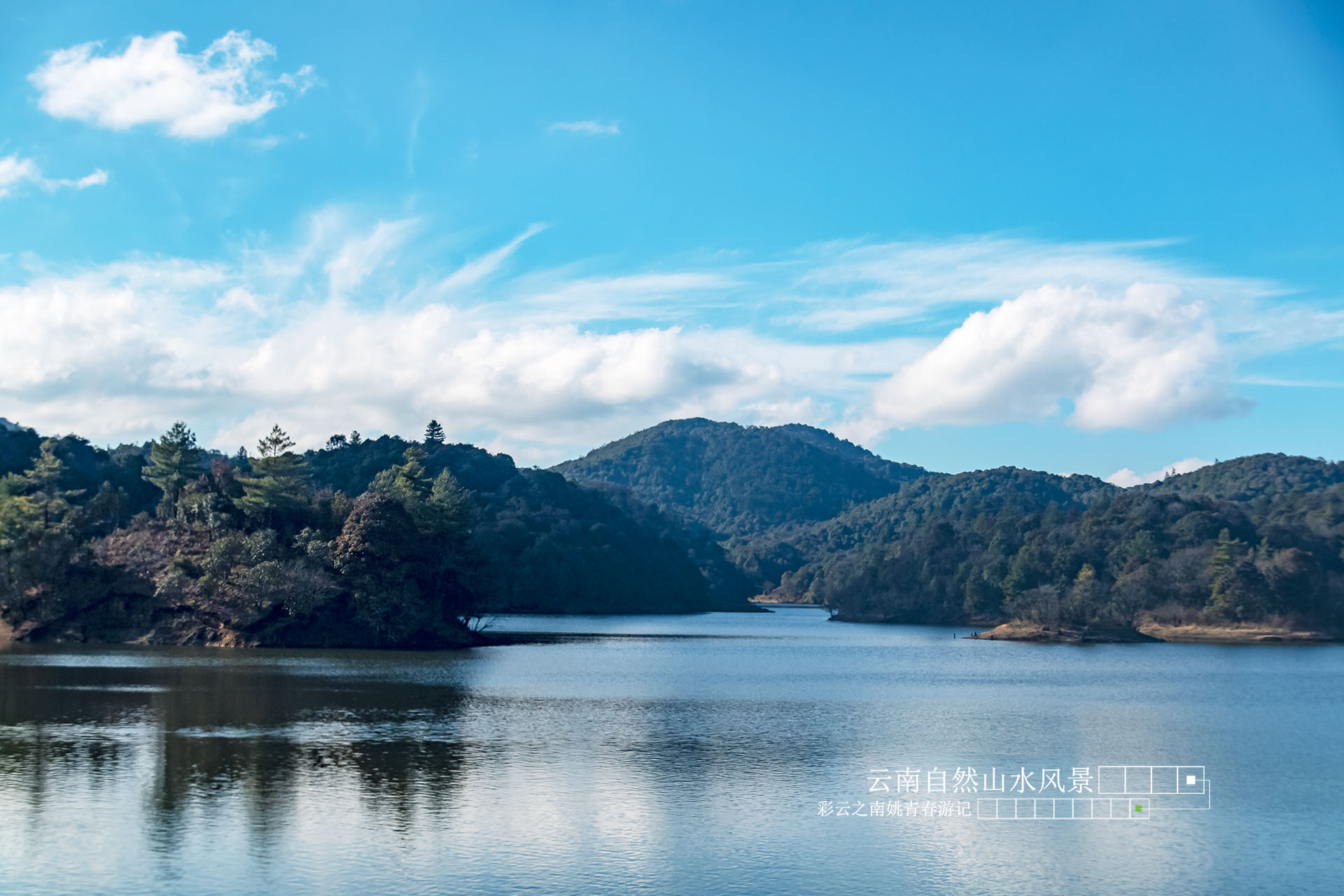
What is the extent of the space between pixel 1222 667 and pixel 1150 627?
61.0m

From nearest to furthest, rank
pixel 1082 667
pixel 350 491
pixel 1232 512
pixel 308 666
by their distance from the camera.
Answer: pixel 308 666 < pixel 1082 667 < pixel 1232 512 < pixel 350 491

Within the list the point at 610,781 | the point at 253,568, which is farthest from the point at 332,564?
the point at 610,781

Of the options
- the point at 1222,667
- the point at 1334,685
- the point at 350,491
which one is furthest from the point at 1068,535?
the point at 350,491

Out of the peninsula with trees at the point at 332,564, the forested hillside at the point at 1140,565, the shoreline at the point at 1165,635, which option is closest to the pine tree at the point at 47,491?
the peninsula with trees at the point at 332,564

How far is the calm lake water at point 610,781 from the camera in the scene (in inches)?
877

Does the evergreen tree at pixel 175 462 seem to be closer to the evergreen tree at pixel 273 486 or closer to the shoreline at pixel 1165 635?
the evergreen tree at pixel 273 486

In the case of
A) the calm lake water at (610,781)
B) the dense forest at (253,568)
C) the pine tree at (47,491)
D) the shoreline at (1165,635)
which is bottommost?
the shoreline at (1165,635)

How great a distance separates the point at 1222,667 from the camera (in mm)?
86938

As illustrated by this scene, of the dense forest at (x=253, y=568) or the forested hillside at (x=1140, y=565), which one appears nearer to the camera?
the dense forest at (x=253, y=568)

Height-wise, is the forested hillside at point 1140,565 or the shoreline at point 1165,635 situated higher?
the forested hillside at point 1140,565

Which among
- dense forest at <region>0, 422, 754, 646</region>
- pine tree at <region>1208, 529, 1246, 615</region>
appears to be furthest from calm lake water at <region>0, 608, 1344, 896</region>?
pine tree at <region>1208, 529, 1246, 615</region>

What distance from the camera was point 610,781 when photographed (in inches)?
1233

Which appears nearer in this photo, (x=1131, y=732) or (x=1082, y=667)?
(x=1131, y=732)

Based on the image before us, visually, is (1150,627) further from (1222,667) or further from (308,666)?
(308,666)
